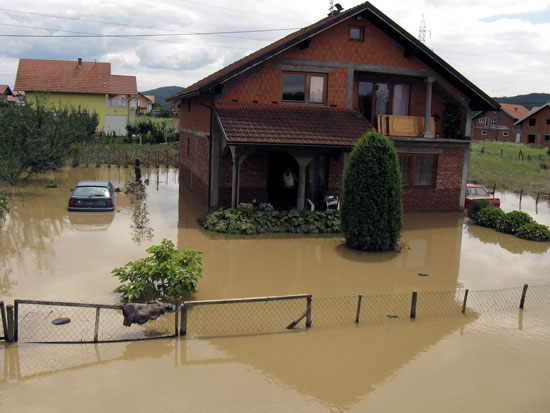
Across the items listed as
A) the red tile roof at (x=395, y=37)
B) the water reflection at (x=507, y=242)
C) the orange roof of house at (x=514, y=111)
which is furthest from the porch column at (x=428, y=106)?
the orange roof of house at (x=514, y=111)

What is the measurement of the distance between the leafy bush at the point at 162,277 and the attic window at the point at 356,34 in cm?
1366

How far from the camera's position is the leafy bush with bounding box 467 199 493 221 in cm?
2205

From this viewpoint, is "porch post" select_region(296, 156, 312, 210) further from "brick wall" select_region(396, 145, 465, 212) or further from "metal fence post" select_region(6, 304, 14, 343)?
"metal fence post" select_region(6, 304, 14, 343)

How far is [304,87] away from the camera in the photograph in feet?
69.6

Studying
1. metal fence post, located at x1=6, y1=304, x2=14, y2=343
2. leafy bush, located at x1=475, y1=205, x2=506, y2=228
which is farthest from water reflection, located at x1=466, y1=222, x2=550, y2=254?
metal fence post, located at x1=6, y1=304, x2=14, y2=343

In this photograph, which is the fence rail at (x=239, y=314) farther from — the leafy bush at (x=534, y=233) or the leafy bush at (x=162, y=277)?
the leafy bush at (x=534, y=233)

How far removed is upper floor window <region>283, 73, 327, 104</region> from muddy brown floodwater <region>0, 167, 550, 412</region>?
6584 millimetres

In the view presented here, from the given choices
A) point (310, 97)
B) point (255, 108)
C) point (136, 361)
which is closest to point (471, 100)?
point (310, 97)

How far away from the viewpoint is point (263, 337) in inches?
374

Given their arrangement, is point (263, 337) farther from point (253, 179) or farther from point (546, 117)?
point (546, 117)

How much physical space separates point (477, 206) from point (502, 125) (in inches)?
2851

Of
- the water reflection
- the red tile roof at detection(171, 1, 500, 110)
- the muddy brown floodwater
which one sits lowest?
the muddy brown floodwater

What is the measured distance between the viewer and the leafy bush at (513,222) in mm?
19609

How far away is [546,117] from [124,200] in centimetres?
7023
